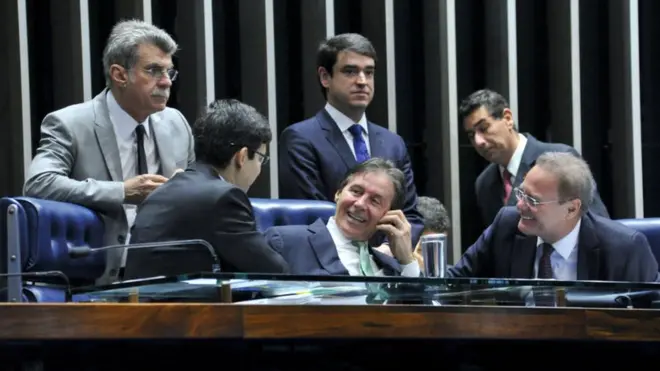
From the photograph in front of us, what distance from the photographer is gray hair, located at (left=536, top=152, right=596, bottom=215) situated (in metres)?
3.60

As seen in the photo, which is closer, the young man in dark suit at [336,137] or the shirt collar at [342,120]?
the young man in dark suit at [336,137]

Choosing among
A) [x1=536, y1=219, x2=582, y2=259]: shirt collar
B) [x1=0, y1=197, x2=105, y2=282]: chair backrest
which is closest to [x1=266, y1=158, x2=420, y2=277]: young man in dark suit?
[x1=536, y1=219, x2=582, y2=259]: shirt collar

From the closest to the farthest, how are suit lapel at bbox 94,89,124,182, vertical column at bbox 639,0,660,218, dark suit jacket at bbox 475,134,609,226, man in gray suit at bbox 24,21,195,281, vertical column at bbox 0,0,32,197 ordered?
man in gray suit at bbox 24,21,195,281 < suit lapel at bbox 94,89,124,182 < dark suit jacket at bbox 475,134,609,226 < vertical column at bbox 0,0,32,197 < vertical column at bbox 639,0,660,218

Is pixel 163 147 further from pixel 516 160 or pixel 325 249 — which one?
pixel 516 160

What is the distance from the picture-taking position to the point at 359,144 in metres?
4.63

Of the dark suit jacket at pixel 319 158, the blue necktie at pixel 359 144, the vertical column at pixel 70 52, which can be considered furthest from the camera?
the vertical column at pixel 70 52

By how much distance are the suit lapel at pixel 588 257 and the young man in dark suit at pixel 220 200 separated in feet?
2.57

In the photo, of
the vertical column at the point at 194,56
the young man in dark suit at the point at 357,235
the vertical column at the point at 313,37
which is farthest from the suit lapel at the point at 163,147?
the vertical column at the point at 313,37

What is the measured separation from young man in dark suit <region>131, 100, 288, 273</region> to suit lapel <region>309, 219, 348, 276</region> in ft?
0.65

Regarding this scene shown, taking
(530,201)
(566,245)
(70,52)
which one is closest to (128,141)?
(530,201)

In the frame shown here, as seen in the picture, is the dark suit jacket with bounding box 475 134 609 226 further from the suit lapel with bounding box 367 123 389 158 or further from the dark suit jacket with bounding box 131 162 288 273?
the dark suit jacket with bounding box 131 162 288 273

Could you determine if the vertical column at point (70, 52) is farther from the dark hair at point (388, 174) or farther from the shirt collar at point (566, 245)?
the shirt collar at point (566, 245)

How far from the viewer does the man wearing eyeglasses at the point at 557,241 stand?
11.4 feet

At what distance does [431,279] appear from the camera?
204 centimetres
